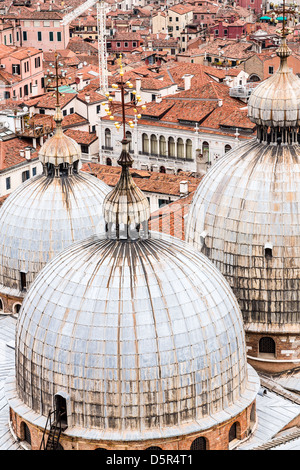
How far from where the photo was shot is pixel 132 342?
36344mm

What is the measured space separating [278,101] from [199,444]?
58.4 feet

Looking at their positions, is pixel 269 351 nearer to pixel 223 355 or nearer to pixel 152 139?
pixel 223 355

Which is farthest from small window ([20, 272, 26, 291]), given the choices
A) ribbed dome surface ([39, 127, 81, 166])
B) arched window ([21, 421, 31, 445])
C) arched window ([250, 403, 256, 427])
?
arched window ([250, 403, 256, 427])

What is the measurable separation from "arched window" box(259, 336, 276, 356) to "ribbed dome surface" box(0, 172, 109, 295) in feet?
32.8

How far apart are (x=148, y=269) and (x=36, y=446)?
7.39m

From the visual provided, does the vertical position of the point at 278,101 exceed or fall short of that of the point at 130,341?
it exceeds it

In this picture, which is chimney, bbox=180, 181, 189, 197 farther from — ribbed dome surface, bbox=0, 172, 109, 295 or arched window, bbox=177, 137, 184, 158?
ribbed dome surface, bbox=0, 172, 109, 295

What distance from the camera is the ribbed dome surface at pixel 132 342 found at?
119 feet

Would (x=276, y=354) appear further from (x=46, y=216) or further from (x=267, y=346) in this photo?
(x=46, y=216)

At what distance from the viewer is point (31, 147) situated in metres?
89.4

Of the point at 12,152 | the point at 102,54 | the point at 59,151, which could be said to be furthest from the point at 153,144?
the point at 59,151

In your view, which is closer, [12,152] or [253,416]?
[253,416]

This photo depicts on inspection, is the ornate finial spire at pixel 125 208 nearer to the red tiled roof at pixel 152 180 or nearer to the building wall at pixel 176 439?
the building wall at pixel 176 439

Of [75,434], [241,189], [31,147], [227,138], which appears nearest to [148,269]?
[75,434]
